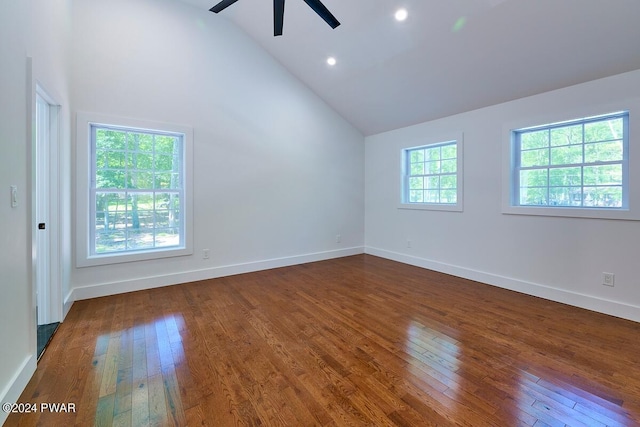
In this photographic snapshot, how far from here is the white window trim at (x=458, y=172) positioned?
4234 mm

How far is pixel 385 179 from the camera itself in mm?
5449

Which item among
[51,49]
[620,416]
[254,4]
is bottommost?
[620,416]

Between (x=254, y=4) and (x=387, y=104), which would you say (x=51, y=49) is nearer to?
(x=254, y=4)

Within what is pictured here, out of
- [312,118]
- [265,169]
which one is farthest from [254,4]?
[265,169]

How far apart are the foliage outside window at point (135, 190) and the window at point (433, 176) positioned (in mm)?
3737

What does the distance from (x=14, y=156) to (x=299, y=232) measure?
3706mm

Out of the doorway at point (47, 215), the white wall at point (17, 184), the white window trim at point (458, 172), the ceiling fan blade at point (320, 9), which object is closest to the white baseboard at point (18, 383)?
the white wall at point (17, 184)

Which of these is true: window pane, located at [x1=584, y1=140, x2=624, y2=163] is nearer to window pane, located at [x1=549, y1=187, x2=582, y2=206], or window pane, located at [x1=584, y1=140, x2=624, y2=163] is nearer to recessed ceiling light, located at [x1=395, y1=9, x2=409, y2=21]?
window pane, located at [x1=549, y1=187, x2=582, y2=206]

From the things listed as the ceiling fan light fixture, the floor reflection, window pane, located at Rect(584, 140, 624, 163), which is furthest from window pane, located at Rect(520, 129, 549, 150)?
the floor reflection

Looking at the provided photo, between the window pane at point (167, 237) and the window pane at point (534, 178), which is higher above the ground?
the window pane at point (534, 178)

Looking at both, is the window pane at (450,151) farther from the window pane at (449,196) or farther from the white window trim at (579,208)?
the white window trim at (579,208)

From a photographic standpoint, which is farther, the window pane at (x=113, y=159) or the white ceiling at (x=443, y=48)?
the window pane at (x=113, y=159)

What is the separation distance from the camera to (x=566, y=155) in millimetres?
3320

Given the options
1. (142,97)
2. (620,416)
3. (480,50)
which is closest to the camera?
(620,416)
